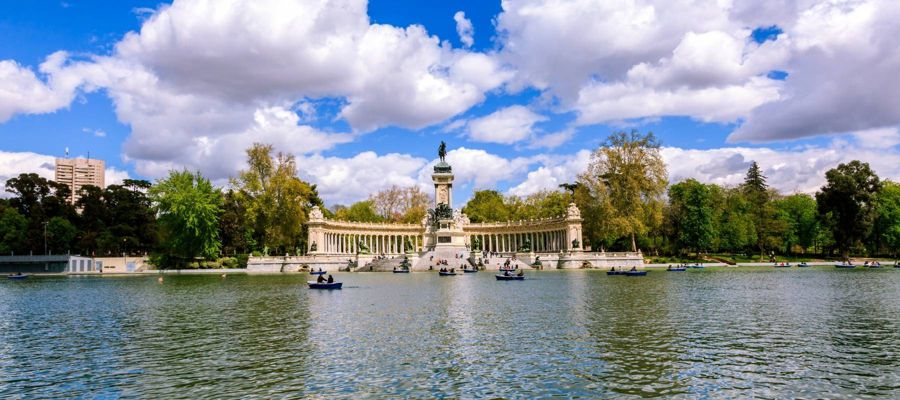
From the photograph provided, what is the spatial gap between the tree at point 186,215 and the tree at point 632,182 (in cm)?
5057

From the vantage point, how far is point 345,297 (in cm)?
3738

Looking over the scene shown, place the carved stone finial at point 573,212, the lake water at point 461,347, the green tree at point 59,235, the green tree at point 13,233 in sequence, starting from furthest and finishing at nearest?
the green tree at point 59,235 < the green tree at point 13,233 < the carved stone finial at point 573,212 < the lake water at point 461,347

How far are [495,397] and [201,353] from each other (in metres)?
9.90

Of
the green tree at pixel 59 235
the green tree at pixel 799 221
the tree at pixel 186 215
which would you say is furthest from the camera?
the green tree at pixel 799 221

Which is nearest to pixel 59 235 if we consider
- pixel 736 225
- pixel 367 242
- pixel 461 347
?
pixel 367 242

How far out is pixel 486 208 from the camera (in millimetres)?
121375

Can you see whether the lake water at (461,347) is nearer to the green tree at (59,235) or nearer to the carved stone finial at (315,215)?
the carved stone finial at (315,215)

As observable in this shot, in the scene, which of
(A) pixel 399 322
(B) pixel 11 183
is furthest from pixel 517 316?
(B) pixel 11 183

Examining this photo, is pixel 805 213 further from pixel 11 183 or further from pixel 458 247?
pixel 11 183

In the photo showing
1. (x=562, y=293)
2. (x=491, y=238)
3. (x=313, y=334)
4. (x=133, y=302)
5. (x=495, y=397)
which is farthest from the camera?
(x=491, y=238)

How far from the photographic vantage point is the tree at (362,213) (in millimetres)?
122562

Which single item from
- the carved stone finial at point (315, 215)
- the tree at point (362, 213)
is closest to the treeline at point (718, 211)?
the carved stone finial at point (315, 215)

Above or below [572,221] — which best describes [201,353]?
below

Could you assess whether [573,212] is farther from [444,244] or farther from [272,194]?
[272,194]
